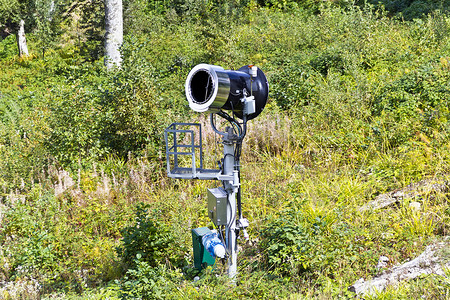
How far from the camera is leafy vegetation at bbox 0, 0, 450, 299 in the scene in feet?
13.0

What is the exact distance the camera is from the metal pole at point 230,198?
348cm

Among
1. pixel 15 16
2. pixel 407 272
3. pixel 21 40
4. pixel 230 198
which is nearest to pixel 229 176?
pixel 230 198

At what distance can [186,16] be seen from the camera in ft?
49.2

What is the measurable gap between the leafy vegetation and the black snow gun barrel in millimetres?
1345

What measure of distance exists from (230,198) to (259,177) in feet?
7.07

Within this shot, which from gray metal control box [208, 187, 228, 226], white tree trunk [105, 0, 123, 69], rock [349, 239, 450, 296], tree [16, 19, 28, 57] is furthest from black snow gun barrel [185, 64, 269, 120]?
tree [16, 19, 28, 57]

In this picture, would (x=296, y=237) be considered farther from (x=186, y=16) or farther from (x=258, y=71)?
(x=186, y=16)

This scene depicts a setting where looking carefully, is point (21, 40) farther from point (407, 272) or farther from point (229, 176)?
point (407, 272)

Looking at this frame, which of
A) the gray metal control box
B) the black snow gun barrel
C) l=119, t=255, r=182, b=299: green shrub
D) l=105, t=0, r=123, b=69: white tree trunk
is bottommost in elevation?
l=119, t=255, r=182, b=299: green shrub

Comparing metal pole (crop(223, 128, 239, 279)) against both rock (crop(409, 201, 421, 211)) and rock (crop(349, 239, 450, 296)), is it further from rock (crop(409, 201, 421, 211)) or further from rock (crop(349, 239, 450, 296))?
rock (crop(409, 201, 421, 211))

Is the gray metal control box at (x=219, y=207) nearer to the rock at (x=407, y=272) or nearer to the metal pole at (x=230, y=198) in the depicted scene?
the metal pole at (x=230, y=198)

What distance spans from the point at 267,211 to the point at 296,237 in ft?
3.24

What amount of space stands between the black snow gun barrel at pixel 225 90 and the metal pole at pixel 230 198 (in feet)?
0.82

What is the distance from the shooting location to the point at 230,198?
3549 mm
